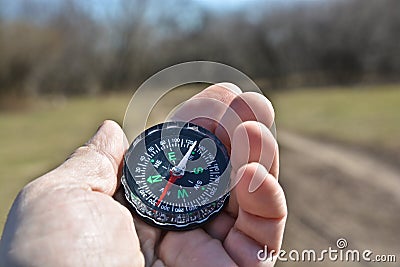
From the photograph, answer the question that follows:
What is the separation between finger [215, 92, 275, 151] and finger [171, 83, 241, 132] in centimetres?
4

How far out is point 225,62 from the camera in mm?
21156

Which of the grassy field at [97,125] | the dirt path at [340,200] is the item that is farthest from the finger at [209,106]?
the grassy field at [97,125]

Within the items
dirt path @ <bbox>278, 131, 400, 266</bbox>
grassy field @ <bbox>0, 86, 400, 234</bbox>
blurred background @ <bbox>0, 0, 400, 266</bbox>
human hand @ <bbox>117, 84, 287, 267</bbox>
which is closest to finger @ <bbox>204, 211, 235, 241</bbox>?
human hand @ <bbox>117, 84, 287, 267</bbox>

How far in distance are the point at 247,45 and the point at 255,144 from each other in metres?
27.1

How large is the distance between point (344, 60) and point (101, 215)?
1120 inches

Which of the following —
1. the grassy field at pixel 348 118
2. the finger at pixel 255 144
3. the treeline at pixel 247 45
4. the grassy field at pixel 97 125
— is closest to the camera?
the finger at pixel 255 144

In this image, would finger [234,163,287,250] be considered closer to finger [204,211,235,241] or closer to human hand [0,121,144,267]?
finger [204,211,235,241]

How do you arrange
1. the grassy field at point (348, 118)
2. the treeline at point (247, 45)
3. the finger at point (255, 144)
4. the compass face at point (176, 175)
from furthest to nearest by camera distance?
1. the treeline at point (247, 45)
2. the grassy field at point (348, 118)
3. the compass face at point (176, 175)
4. the finger at point (255, 144)

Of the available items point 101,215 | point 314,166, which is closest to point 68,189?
point 101,215

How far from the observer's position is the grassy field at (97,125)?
9.55 meters

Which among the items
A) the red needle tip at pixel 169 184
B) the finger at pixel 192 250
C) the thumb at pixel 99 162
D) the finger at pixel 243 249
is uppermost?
the thumb at pixel 99 162

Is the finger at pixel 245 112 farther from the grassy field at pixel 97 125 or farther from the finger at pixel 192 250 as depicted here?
the grassy field at pixel 97 125

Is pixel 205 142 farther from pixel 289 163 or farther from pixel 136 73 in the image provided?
pixel 136 73

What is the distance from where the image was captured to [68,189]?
186cm
